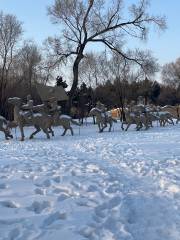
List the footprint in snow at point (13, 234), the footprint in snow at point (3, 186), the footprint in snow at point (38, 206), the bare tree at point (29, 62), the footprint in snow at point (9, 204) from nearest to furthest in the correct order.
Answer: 1. the footprint in snow at point (13, 234)
2. the footprint in snow at point (38, 206)
3. the footprint in snow at point (9, 204)
4. the footprint in snow at point (3, 186)
5. the bare tree at point (29, 62)

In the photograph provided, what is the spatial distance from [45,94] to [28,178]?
2623 cm

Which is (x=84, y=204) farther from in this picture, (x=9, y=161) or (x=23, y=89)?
(x=23, y=89)

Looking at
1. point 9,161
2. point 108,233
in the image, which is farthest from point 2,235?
point 9,161

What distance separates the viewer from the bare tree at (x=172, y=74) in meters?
91.2

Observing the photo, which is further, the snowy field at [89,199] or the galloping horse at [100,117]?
the galloping horse at [100,117]

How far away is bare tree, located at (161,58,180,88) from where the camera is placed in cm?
9119

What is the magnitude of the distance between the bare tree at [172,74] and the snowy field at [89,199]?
3170 inches

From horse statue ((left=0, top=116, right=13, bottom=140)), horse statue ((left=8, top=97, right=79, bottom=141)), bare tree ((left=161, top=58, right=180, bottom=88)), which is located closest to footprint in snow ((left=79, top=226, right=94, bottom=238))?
horse statue ((left=8, top=97, right=79, bottom=141))

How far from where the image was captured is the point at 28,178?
9.20m

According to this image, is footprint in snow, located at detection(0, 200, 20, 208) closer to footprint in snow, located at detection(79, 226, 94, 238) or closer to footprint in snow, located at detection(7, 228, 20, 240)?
footprint in snow, located at detection(7, 228, 20, 240)

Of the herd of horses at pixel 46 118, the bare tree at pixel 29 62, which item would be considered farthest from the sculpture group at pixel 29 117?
the bare tree at pixel 29 62

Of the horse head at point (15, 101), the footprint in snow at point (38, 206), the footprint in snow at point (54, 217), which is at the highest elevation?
the horse head at point (15, 101)

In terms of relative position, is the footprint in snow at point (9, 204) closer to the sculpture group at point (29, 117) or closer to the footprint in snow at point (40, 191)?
the footprint in snow at point (40, 191)

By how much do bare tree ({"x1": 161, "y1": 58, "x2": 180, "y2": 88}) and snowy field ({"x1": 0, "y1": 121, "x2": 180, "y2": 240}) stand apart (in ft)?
264
